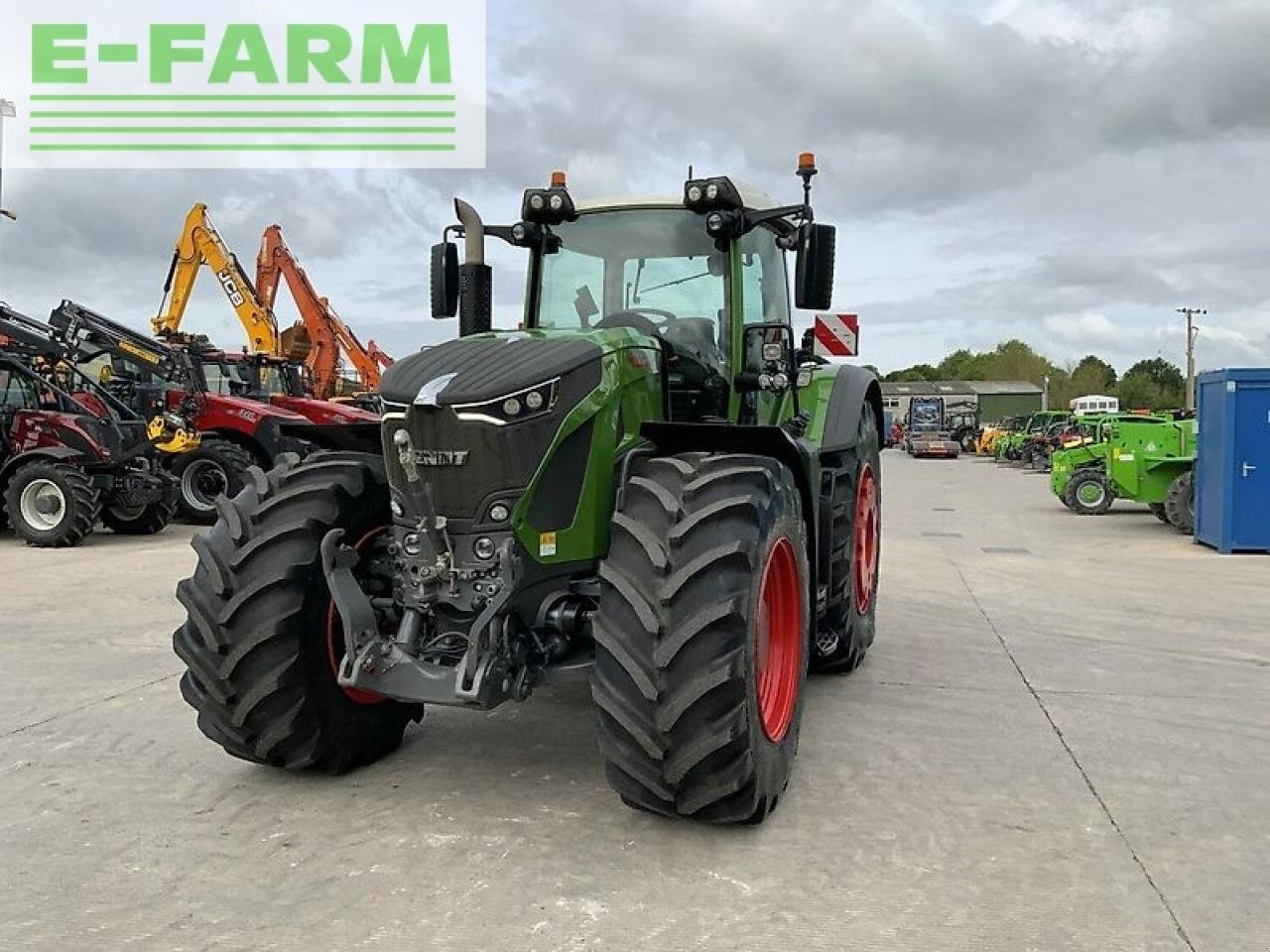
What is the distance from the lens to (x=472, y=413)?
386 centimetres

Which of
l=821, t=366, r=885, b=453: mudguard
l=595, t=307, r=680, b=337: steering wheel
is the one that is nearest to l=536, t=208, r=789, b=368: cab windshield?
l=595, t=307, r=680, b=337: steering wheel

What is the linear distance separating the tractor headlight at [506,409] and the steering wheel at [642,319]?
1086 mm

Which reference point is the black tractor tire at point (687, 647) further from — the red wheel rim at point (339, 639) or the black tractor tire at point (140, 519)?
the black tractor tire at point (140, 519)

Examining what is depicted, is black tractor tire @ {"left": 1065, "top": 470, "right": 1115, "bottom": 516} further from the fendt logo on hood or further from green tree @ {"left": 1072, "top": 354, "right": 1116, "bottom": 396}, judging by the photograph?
green tree @ {"left": 1072, "top": 354, "right": 1116, "bottom": 396}

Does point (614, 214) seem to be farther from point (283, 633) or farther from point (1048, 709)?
point (1048, 709)

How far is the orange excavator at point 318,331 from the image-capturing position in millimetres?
22031

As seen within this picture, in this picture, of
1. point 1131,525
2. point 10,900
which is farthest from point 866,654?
point 1131,525

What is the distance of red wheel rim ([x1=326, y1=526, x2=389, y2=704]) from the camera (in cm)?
430

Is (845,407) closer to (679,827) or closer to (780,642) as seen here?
(780,642)

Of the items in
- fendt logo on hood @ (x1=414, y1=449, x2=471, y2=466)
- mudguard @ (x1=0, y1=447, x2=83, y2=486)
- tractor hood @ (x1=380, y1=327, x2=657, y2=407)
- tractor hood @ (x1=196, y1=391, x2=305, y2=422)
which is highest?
tractor hood @ (x1=196, y1=391, x2=305, y2=422)

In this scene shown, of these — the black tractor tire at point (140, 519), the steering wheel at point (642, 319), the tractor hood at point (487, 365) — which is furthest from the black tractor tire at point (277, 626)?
the black tractor tire at point (140, 519)

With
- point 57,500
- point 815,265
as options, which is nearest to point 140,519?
point 57,500

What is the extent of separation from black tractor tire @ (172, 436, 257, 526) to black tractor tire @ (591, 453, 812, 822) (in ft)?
38.2

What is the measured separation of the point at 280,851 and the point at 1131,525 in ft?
46.7
